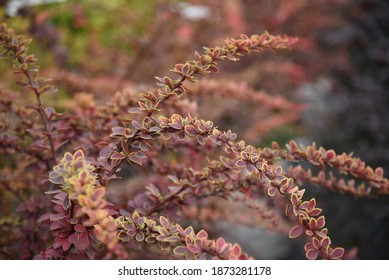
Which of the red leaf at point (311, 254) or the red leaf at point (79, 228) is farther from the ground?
the red leaf at point (79, 228)

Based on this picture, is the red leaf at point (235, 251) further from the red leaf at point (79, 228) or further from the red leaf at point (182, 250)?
the red leaf at point (79, 228)

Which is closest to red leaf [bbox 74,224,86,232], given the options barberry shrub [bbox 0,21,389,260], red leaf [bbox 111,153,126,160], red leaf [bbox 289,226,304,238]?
barberry shrub [bbox 0,21,389,260]

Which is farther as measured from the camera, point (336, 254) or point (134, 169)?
point (134, 169)

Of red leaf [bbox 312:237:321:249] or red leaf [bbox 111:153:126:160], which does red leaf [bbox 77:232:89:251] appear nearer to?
red leaf [bbox 111:153:126:160]

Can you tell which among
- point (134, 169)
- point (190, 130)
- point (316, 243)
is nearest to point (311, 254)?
point (316, 243)

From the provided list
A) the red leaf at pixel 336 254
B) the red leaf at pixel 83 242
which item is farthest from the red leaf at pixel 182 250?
the red leaf at pixel 336 254

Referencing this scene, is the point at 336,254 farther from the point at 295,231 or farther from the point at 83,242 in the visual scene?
the point at 83,242

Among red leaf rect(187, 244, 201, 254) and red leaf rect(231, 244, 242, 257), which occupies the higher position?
red leaf rect(187, 244, 201, 254)
